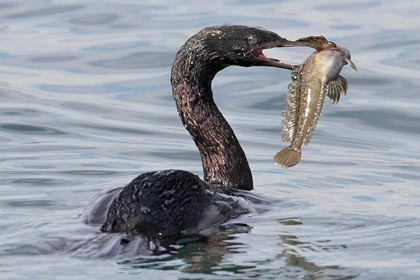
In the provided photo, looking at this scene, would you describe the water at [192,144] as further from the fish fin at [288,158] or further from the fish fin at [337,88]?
the fish fin at [337,88]

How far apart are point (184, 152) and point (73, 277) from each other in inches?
186

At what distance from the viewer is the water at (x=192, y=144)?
8564 mm

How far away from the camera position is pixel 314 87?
962 cm

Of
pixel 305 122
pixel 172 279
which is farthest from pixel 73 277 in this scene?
pixel 305 122

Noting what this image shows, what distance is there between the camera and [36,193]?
1076cm

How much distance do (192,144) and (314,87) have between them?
350cm

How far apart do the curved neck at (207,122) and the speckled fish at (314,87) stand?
0.91 m

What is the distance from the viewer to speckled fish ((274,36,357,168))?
9.53 metres

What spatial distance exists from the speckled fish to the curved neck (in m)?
0.91

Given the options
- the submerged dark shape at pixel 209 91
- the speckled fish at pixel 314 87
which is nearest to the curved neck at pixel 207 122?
the submerged dark shape at pixel 209 91

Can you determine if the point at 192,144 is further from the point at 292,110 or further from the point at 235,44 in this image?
the point at 292,110

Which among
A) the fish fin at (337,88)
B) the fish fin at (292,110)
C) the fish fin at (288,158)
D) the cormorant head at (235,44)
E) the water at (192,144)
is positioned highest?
the cormorant head at (235,44)

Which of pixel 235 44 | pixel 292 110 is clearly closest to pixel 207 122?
pixel 235 44

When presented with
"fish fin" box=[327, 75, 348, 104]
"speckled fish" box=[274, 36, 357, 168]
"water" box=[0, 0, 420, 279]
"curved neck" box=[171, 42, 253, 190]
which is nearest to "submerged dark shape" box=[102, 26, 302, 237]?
"curved neck" box=[171, 42, 253, 190]
